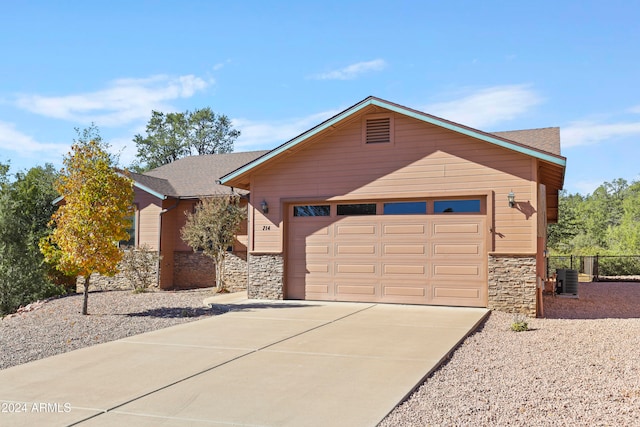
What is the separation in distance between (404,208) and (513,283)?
10.2 ft

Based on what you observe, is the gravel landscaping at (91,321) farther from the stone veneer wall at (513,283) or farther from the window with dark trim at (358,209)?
the stone veneer wall at (513,283)

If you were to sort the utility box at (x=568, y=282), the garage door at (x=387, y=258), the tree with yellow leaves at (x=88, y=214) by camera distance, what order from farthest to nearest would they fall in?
the utility box at (x=568, y=282), the garage door at (x=387, y=258), the tree with yellow leaves at (x=88, y=214)

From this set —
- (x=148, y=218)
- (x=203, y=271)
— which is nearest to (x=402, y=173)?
(x=203, y=271)

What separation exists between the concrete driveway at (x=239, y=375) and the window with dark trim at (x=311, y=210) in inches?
163

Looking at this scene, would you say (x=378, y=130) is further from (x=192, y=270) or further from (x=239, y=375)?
(x=192, y=270)

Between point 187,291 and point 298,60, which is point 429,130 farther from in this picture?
point 187,291

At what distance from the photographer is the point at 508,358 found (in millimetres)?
7094

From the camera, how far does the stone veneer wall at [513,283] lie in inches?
446

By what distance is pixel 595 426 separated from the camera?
4363mm

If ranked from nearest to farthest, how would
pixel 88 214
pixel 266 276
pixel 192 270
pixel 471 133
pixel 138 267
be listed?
pixel 88 214
pixel 471 133
pixel 266 276
pixel 138 267
pixel 192 270

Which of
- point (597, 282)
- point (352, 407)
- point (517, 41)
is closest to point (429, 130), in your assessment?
point (517, 41)

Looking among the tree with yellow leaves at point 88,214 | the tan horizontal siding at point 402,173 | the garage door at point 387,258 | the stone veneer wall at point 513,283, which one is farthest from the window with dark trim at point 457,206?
the tree with yellow leaves at point 88,214

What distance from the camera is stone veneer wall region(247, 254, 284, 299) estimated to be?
45.5ft

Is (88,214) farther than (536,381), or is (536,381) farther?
(88,214)
